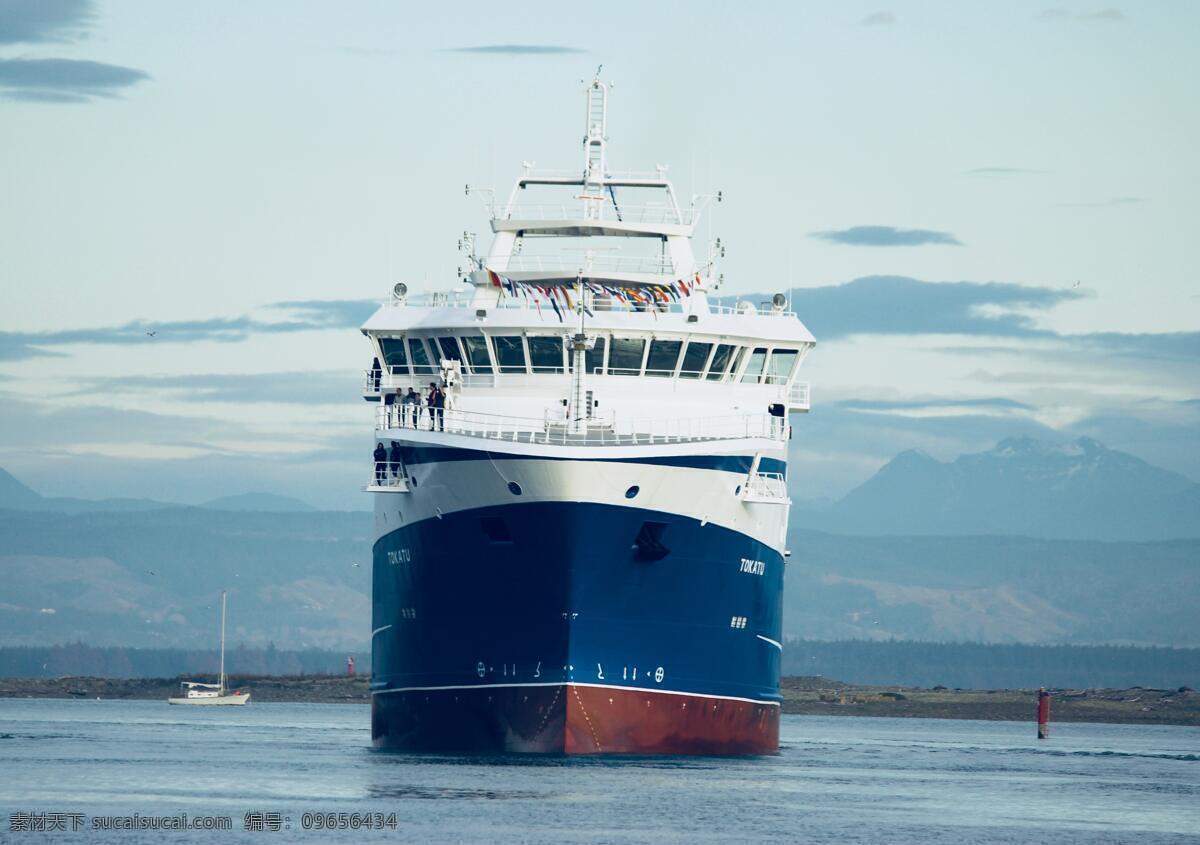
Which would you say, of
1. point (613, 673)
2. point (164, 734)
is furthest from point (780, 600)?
point (164, 734)

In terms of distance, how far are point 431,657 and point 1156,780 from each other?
22.1 m

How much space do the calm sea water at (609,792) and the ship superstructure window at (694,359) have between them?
1035cm

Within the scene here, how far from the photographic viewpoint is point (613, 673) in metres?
54.6

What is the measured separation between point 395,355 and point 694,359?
882 cm

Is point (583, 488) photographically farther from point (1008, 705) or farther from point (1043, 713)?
point (1008, 705)

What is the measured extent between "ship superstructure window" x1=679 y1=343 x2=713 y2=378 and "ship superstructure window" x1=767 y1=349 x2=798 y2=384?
2598mm

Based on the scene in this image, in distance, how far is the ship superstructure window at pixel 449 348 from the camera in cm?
6022

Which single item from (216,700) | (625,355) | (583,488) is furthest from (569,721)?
(216,700)

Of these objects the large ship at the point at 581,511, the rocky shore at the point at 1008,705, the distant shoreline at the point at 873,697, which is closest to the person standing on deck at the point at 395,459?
the large ship at the point at 581,511

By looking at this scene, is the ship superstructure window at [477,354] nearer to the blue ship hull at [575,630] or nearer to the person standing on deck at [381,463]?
the person standing on deck at [381,463]

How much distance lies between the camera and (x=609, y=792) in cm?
4922

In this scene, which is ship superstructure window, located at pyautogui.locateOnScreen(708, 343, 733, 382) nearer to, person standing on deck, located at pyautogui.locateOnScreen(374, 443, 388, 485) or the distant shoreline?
person standing on deck, located at pyautogui.locateOnScreen(374, 443, 388, 485)

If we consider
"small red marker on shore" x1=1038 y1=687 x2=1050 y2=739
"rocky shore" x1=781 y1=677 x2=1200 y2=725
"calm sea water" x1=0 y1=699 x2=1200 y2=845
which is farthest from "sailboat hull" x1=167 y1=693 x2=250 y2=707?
"calm sea water" x1=0 y1=699 x2=1200 y2=845

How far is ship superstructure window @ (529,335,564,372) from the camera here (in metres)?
58.9
